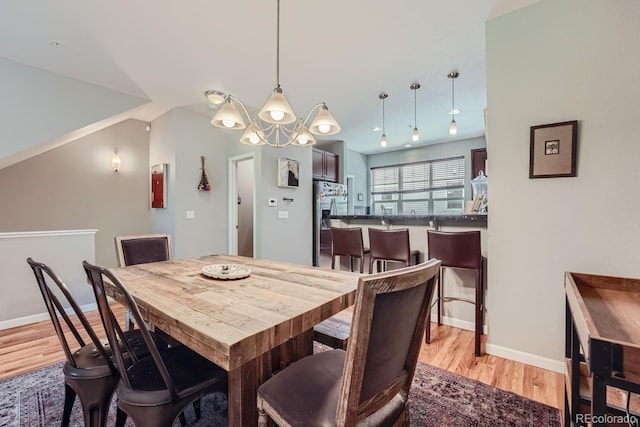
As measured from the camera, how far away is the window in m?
5.94

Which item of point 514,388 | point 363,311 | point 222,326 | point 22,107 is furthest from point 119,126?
point 514,388

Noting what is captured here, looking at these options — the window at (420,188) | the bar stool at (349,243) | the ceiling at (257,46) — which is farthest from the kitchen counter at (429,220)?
the window at (420,188)

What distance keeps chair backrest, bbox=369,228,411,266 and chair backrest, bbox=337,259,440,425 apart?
1.62m

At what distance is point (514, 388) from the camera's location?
5.70 feet

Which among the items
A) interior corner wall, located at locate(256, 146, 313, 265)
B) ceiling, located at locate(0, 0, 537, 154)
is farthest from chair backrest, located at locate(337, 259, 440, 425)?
interior corner wall, located at locate(256, 146, 313, 265)

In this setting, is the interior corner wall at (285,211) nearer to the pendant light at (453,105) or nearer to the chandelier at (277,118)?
the chandelier at (277,118)

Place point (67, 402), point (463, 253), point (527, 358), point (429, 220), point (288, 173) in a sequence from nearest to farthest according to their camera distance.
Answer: point (67, 402), point (527, 358), point (463, 253), point (429, 220), point (288, 173)

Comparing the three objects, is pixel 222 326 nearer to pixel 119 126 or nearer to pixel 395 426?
pixel 395 426

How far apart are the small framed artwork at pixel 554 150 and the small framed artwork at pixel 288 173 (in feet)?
9.87

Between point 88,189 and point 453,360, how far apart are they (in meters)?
4.75

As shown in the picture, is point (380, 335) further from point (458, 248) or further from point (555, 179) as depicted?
point (555, 179)

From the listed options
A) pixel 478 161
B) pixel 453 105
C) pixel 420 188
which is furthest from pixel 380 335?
pixel 420 188

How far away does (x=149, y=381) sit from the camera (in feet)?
3.58

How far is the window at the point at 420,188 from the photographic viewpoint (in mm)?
5941
